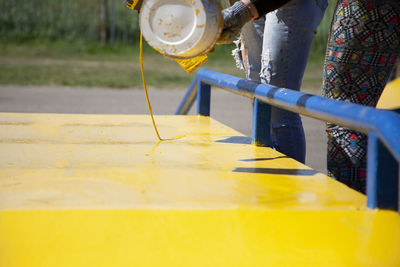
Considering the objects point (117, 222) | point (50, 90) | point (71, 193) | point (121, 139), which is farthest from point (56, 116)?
point (50, 90)

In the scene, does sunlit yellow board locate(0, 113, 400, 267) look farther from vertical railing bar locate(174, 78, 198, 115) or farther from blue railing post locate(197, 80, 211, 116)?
vertical railing bar locate(174, 78, 198, 115)

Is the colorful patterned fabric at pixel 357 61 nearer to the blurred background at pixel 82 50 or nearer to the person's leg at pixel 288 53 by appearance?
the person's leg at pixel 288 53

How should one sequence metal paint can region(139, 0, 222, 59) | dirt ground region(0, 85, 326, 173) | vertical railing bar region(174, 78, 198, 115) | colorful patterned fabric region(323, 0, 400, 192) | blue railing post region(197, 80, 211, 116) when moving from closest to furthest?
metal paint can region(139, 0, 222, 59), colorful patterned fabric region(323, 0, 400, 192), blue railing post region(197, 80, 211, 116), vertical railing bar region(174, 78, 198, 115), dirt ground region(0, 85, 326, 173)

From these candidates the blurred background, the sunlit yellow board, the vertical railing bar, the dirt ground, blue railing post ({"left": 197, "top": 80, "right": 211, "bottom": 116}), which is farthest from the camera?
the blurred background

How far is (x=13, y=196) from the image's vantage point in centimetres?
115

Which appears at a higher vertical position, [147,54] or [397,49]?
[397,49]

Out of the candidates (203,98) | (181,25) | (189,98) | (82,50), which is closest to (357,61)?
(181,25)

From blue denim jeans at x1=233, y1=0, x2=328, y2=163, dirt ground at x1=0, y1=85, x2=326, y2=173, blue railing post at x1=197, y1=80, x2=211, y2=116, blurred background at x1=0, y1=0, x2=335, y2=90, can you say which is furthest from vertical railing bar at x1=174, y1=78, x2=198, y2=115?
blurred background at x1=0, y1=0, x2=335, y2=90

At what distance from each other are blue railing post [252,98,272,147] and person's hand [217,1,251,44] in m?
0.40

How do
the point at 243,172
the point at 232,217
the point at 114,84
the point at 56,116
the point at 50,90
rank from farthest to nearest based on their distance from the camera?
the point at 114,84 < the point at 50,90 < the point at 56,116 < the point at 243,172 < the point at 232,217

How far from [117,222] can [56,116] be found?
1381mm

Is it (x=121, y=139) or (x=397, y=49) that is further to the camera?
(x=121, y=139)

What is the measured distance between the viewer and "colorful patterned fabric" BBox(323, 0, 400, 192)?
A: 1.59m

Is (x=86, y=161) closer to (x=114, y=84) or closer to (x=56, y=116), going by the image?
A: (x=56, y=116)
